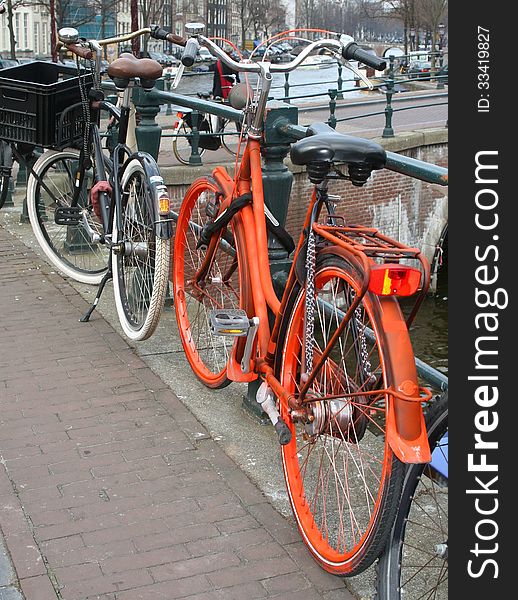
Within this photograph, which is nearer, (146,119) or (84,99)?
(84,99)

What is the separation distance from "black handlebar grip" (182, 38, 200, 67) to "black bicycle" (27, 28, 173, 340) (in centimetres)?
81

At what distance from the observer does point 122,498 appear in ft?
11.2

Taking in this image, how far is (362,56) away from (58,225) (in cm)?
325

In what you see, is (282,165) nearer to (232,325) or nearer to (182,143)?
(232,325)

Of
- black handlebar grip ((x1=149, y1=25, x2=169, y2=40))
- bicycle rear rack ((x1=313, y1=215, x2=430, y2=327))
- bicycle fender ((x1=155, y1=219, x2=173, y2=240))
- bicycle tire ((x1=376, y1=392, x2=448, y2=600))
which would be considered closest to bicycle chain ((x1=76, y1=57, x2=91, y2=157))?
black handlebar grip ((x1=149, y1=25, x2=169, y2=40))

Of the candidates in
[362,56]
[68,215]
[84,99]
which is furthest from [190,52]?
[68,215]

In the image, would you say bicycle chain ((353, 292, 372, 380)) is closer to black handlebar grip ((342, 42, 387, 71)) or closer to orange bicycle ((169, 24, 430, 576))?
orange bicycle ((169, 24, 430, 576))

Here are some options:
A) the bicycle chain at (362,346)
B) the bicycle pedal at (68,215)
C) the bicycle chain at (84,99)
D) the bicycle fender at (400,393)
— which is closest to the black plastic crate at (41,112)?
the bicycle chain at (84,99)

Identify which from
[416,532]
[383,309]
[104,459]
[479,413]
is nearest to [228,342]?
[104,459]

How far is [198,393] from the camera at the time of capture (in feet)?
14.2

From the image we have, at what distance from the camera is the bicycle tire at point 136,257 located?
4582mm

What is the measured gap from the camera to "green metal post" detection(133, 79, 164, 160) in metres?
5.65

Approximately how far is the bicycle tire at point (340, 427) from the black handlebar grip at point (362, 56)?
0.79 m

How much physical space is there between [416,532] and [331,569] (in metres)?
0.35
